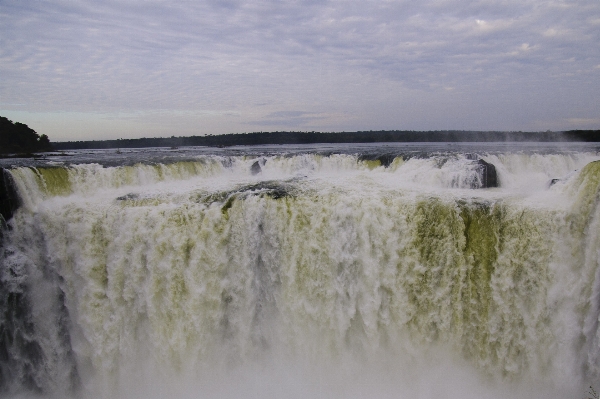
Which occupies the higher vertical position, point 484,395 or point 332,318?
point 332,318

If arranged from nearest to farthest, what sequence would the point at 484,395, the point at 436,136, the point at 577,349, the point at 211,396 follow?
the point at 577,349
the point at 484,395
the point at 211,396
the point at 436,136

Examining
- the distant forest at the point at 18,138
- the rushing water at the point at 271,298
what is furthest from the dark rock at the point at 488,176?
the distant forest at the point at 18,138

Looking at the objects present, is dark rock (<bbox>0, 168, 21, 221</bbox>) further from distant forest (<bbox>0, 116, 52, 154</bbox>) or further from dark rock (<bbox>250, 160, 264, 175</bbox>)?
distant forest (<bbox>0, 116, 52, 154</bbox>)

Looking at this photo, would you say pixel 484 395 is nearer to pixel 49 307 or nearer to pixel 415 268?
pixel 415 268

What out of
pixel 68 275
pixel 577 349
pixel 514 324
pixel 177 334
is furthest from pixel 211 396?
pixel 577 349

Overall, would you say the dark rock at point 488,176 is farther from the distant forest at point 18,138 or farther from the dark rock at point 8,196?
the distant forest at point 18,138

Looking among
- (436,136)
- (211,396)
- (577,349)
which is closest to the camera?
(577,349)

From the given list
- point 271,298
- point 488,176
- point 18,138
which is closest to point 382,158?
point 488,176

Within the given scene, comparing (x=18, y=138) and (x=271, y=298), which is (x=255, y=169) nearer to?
(x=271, y=298)
